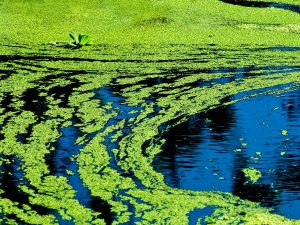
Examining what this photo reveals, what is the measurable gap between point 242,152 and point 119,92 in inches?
75.7

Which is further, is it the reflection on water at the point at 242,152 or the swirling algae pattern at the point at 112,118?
the reflection on water at the point at 242,152

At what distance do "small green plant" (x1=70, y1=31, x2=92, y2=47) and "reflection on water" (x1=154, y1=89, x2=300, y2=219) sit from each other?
2.64 metres

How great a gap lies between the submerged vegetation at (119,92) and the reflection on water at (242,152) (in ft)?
0.38

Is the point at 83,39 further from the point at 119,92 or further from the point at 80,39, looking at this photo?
the point at 119,92

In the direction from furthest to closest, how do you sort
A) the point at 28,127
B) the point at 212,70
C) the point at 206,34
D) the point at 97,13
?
the point at 97,13, the point at 206,34, the point at 212,70, the point at 28,127

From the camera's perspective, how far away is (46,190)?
13.5 ft

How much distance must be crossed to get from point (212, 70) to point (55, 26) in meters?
2.76

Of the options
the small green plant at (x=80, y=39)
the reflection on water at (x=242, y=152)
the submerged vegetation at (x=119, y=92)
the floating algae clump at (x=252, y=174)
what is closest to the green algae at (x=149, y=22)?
the submerged vegetation at (x=119, y=92)

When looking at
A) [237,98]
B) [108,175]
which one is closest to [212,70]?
[237,98]

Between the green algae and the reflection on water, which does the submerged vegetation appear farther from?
the reflection on water

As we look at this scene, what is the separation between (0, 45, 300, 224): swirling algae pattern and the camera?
12.7ft

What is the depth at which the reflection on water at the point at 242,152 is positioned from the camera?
13.7ft

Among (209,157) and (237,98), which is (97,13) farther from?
(209,157)

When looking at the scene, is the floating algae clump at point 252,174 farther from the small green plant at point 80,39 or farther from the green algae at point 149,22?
the green algae at point 149,22
